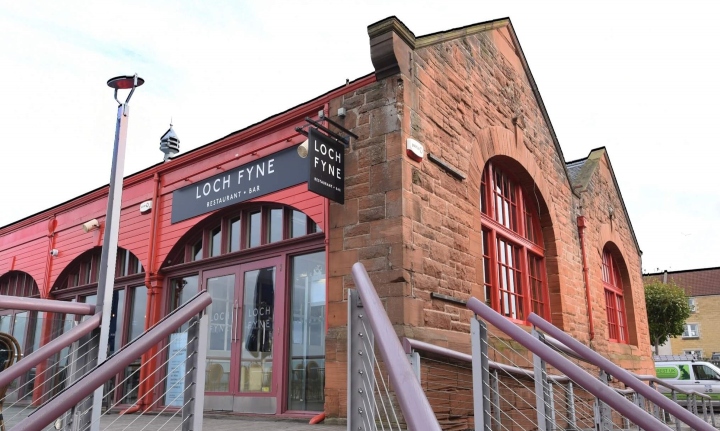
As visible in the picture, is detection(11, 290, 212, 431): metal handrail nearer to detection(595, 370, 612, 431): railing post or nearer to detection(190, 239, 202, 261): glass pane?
detection(595, 370, 612, 431): railing post

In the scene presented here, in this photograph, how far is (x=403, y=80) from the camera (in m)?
6.88

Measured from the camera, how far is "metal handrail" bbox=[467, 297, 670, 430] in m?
2.79

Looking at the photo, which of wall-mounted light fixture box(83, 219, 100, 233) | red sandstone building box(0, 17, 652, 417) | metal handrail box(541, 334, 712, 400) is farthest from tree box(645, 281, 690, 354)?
wall-mounted light fixture box(83, 219, 100, 233)

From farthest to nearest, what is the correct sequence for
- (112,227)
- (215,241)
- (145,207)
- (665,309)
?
(665,309) < (145,207) < (215,241) < (112,227)

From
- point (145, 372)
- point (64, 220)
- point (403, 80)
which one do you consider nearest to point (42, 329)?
point (145, 372)

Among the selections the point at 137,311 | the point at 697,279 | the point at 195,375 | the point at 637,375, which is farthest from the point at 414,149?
the point at 697,279

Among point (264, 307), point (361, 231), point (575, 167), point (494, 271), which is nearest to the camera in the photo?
point (361, 231)

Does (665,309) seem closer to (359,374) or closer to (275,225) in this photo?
(275,225)

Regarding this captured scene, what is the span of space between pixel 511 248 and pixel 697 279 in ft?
132

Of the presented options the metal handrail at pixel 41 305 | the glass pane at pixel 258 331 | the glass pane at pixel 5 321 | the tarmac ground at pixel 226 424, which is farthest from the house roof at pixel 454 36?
the glass pane at pixel 5 321

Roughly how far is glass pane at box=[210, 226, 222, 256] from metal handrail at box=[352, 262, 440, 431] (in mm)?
6724

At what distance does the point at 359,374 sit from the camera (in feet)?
9.67

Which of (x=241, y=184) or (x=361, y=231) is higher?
(x=241, y=184)

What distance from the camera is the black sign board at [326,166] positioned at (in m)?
6.48
